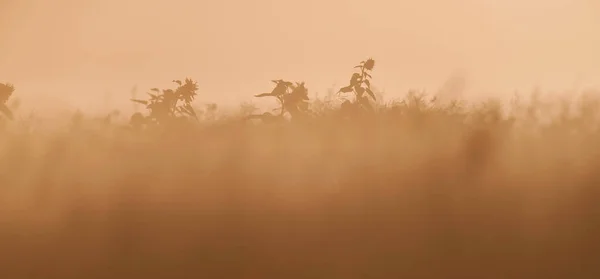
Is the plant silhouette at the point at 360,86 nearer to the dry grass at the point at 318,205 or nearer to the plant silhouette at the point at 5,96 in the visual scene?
the dry grass at the point at 318,205

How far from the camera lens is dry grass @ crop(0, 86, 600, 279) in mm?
3521

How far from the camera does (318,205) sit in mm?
3852

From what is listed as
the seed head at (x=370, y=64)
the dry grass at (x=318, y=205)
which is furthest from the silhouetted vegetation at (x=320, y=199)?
the seed head at (x=370, y=64)

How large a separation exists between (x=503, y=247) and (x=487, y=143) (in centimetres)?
105

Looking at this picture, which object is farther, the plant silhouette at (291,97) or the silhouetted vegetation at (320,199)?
the plant silhouette at (291,97)

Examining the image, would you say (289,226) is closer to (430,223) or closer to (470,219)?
(430,223)

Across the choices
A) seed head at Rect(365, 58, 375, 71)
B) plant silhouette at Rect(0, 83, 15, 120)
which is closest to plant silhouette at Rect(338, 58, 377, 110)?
seed head at Rect(365, 58, 375, 71)

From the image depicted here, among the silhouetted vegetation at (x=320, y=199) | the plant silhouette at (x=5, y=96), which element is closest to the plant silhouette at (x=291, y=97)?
the silhouetted vegetation at (x=320, y=199)

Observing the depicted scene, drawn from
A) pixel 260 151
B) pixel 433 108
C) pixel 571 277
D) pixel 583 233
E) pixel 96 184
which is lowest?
pixel 571 277

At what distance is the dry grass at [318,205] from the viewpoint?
3521 mm

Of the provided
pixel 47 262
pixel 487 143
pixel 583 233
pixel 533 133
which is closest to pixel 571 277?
pixel 583 233

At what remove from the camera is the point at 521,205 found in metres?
3.83

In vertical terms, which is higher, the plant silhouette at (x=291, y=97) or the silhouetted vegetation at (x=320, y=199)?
the plant silhouette at (x=291, y=97)

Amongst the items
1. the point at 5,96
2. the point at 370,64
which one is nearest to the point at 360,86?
the point at 370,64
